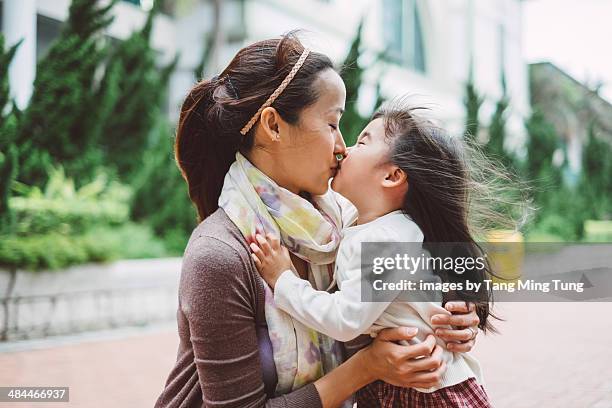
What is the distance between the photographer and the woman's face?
1823mm

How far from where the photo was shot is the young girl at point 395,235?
1.65m

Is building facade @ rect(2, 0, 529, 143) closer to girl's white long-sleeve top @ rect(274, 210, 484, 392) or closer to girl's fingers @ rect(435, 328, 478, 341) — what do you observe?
girl's white long-sleeve top @ rect(274, 210, 484, 392)

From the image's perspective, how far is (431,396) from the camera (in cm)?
173

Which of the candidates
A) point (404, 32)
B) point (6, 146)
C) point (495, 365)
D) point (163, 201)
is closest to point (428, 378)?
point (495, 365)

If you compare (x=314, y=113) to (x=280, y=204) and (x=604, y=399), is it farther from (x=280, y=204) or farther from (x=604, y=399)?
(x=604, y=399)

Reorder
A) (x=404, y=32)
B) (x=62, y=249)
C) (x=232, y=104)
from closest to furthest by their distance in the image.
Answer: (x=232, y=104) → (x=62, y=249) → (x=404, y=32)

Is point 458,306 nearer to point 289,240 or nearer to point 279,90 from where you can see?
point 289,240

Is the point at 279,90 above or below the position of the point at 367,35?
below

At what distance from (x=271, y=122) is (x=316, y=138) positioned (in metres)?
0.14

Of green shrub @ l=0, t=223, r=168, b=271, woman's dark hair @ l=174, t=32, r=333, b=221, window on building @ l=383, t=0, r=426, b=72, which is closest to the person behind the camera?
woman's dark hair @ l=174, t=32, r=333, b=221

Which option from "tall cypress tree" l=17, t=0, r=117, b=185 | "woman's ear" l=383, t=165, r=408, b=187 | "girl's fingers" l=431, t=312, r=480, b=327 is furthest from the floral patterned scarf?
"tall cypress tree" l=17, t=0, r=117, b=185

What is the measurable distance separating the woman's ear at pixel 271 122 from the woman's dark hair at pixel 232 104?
0.7 inches

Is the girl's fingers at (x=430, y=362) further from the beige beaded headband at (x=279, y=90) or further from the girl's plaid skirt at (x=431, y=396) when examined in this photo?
the beige beaded headband at (x=279, y=90)

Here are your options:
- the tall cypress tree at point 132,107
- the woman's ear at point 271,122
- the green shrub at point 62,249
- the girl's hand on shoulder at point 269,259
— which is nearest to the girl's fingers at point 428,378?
the girl's hand on shoulder at point 269,259
